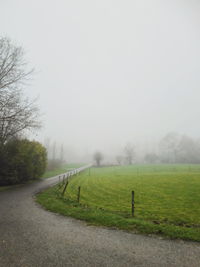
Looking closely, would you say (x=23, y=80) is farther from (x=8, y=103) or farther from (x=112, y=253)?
(x=112, y=253)

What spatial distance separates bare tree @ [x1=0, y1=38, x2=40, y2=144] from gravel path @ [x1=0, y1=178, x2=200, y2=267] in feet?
34.5

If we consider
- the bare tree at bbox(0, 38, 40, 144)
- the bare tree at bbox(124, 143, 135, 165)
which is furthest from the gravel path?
the bare tree at bbox(124, 143, 135, 165)

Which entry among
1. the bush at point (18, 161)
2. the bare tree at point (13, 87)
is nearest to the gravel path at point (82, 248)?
the bare tree at point (13, 87)

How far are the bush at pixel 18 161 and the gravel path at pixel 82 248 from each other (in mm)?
13613

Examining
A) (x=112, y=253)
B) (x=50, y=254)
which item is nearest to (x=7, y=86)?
(x=50, y=254)

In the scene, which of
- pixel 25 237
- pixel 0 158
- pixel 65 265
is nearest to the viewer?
pixel 65 265


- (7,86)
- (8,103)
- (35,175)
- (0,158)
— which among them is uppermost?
(7,86)

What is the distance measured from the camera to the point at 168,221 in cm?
704

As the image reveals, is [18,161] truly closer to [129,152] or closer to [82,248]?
[82,248]

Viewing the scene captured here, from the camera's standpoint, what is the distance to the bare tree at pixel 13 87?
13.2 m

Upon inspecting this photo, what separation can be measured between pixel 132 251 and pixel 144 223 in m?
2.39

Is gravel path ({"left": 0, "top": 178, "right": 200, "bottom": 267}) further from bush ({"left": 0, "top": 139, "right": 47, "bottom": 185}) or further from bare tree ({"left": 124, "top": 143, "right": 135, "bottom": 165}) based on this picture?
bare tree ({"left": 124, "top": 143, "right": 135, "bottom": 165})

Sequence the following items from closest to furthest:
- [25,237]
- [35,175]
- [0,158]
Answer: [25,237]
[0,158]
[35,175]

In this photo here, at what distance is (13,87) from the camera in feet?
45.4
